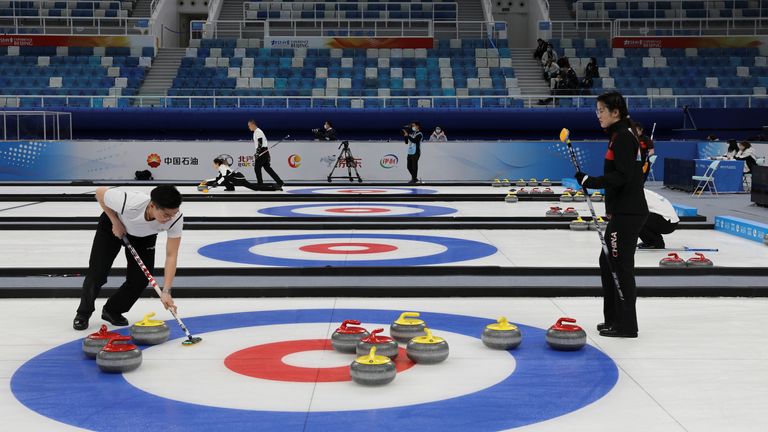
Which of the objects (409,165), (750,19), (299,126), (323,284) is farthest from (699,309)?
(750,19)

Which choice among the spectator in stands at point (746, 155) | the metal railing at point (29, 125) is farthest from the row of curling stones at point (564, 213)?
the metal railing at point (29, 125)

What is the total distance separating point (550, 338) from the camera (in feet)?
20.2

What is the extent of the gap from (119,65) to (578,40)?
1836cm

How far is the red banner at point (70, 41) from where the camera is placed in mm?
34906

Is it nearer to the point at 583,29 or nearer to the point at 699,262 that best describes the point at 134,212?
the point at 699,262

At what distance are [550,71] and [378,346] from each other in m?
28.6

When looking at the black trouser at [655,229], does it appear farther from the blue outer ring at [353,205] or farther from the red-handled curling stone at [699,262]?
the blue outer ring at [353,205]

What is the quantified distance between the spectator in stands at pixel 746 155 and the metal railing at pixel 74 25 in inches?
930

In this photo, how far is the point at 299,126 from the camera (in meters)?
30.0

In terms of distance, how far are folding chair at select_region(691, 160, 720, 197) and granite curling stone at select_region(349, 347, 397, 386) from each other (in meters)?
17.6

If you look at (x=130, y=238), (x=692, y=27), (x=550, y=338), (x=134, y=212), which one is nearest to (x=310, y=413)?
(x=550, y=338)

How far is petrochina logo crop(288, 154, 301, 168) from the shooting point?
2741cm

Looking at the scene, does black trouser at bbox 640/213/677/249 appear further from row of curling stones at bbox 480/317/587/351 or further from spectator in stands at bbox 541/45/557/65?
spectator in stands at bbox 541/45/557/65

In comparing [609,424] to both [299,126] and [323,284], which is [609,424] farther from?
[299,126]
